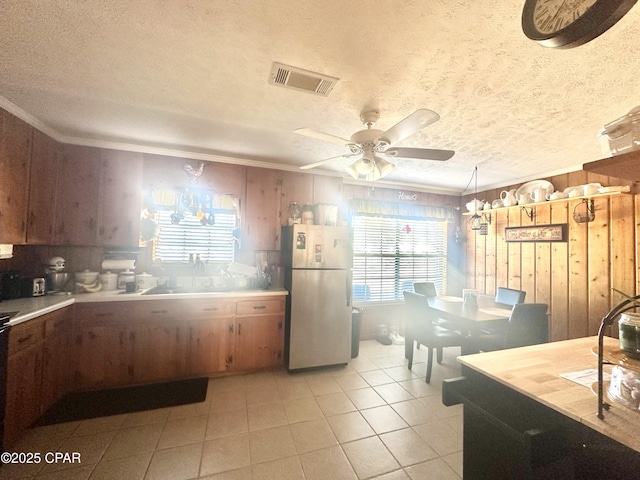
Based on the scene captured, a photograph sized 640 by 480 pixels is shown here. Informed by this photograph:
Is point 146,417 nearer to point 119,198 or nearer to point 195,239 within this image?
point 195,239

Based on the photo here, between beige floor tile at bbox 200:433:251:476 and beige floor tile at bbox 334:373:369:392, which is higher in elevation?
beige floor tile at bbox 200:433:251:476

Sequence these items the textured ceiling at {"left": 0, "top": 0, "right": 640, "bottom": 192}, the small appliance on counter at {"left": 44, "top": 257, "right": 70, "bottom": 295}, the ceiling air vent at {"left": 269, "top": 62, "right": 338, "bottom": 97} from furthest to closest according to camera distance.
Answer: the small appliance on counter at {"left": 44, "top": 257, "right": 70, "bottom": 295} < the ceiling air vent at {"left": 269, "top": 62, "right": 338, "bottom": 97} < the textured ceiling at {"left": 0, "top": 0, "right": 640, "bottom": 192}

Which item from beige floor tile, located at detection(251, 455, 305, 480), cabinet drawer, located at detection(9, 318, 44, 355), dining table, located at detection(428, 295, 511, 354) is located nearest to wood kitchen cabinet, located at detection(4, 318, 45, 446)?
cabinet drawer, located at detection(9, 318, 44, 355)

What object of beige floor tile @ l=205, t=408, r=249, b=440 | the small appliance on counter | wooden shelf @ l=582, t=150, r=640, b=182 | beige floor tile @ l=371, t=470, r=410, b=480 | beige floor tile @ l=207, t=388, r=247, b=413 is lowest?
beige floor tile @ l=207, t=388, r=247, b=413

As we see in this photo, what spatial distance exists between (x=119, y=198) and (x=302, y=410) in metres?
3.02

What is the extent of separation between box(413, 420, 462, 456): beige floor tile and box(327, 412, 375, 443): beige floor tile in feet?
1.38

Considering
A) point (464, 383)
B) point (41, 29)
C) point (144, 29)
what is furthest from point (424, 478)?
point (41, 29)

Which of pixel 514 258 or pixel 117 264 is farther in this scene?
pixel 514 258

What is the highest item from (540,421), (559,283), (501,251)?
(501,251)

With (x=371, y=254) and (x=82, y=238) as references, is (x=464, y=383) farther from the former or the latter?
(x=82, y=238)

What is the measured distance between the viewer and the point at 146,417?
2.24 metres

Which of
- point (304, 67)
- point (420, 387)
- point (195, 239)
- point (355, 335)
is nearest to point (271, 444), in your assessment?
point (420, 387)

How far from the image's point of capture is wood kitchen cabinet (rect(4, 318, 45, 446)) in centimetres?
181

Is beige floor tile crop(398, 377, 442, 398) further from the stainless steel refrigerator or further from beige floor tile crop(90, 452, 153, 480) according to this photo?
beige floor tile crop(90, 452, 153, 480)
